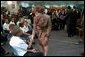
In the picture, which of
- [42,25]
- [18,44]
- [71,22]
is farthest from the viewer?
[71,22]

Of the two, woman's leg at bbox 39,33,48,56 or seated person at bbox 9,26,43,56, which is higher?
seated person at bbox 9,26,43,56

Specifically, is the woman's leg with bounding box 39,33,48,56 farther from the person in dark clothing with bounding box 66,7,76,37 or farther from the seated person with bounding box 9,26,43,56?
the person in dark clothing with bounding box 66,7,76,37

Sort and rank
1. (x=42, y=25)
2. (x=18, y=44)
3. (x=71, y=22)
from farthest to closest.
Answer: (x=71, y=22) → (x=42, y=25) → (x=18, y=44)

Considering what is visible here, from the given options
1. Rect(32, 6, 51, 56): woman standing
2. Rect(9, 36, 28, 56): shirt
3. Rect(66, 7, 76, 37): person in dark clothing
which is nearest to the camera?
Rect(9, 36, 28, 56): shirt

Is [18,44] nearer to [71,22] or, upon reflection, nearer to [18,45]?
[18,45]

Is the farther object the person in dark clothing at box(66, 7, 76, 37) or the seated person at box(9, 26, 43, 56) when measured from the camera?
the person in dark clothing at box(66, 7, 76, 37)

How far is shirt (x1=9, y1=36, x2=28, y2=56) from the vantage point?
7332 mm

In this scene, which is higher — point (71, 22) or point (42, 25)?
point (42, 25)

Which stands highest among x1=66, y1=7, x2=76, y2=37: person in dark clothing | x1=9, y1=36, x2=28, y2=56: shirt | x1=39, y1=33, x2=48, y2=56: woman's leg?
x1=9, y1=36, x2=28, y2=56: shirt

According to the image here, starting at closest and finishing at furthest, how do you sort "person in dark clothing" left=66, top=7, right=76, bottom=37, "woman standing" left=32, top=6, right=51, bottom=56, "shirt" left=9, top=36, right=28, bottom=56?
"shirt" left=9, top=36, right=28, bottom=56 < "woman standing" left=32, top=6, right=51, bottom=56 < "person in dark clothing" left=66, top=7, right=76, bottom=37

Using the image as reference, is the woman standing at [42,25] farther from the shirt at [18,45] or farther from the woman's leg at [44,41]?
the shirt at [18,45]

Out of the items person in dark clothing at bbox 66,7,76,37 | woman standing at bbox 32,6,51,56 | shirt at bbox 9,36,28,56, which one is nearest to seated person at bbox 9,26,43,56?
shirt at bbox 9,36,28,56

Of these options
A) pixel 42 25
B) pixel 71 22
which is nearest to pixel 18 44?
pixel 42 25

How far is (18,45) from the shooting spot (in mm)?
7359
